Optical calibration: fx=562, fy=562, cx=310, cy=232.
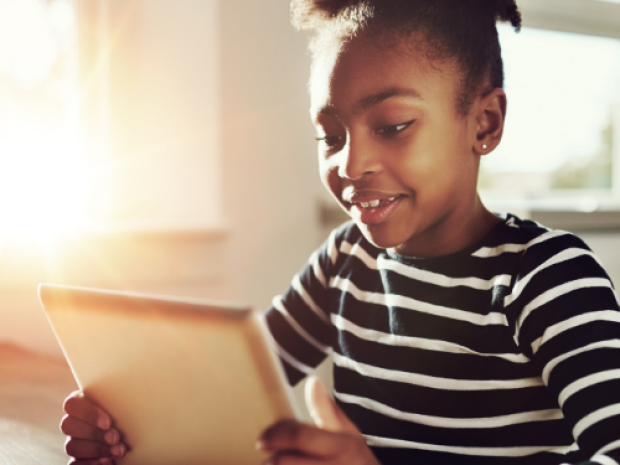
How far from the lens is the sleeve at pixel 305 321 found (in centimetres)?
82

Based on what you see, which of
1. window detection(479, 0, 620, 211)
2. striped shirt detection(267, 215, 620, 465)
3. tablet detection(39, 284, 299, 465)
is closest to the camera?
tablet detection(39, 284, 299, 465)

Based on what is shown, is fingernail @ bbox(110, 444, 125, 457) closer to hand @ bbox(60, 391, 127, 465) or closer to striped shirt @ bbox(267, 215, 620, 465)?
hand @ bbox(60, 391, 127, 465)

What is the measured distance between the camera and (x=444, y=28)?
612mm

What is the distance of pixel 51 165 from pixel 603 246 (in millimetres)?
1679

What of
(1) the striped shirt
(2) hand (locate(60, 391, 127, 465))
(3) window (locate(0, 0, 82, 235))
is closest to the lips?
(1) the striped shirt

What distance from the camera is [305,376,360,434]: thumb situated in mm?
436

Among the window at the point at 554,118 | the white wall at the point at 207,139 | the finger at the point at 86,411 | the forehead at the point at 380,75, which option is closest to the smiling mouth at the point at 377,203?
the forehead at the point at 380,75

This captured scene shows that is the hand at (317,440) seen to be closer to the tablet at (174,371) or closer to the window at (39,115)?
the tablet at (174,371)

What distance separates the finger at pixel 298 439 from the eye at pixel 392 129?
0.31 meters

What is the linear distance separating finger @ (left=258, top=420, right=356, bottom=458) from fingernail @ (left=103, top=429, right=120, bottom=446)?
197 millimetres

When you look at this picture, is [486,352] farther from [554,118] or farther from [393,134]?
[554,118]

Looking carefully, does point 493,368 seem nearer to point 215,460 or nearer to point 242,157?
point 215,460

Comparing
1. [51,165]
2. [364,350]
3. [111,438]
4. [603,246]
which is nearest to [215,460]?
[111,438]

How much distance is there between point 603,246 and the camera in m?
1.82
